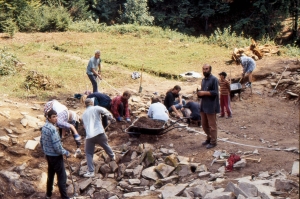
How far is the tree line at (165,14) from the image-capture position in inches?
934

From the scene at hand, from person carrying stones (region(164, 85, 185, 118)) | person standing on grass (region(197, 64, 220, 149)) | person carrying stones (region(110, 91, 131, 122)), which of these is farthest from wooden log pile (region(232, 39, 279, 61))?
person standing on grass (region(197, 64, 220, 149))

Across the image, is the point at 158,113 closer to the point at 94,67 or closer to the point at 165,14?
the point at 94,67

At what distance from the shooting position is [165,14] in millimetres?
29672

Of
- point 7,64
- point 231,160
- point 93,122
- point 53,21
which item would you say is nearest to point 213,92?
point 231,160

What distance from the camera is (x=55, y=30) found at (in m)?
24.0

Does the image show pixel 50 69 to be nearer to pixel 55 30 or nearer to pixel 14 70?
pixel 14 70

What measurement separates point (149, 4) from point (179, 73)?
53.3ft

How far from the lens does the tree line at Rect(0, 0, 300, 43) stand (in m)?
23.7

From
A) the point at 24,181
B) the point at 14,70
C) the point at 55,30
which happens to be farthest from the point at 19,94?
the point at 55,30

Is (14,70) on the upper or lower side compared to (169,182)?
upper

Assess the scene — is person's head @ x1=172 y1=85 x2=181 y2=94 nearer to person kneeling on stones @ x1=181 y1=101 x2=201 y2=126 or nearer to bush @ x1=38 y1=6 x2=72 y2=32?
person kneeling on stones @ x1=181 y1=101 x2=201 y2=126

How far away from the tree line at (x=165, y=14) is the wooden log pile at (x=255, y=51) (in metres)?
4.76

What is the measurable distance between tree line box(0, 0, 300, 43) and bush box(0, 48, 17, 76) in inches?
280

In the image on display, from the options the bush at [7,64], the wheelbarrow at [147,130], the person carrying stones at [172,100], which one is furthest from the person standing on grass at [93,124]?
the bush at [7,64]
